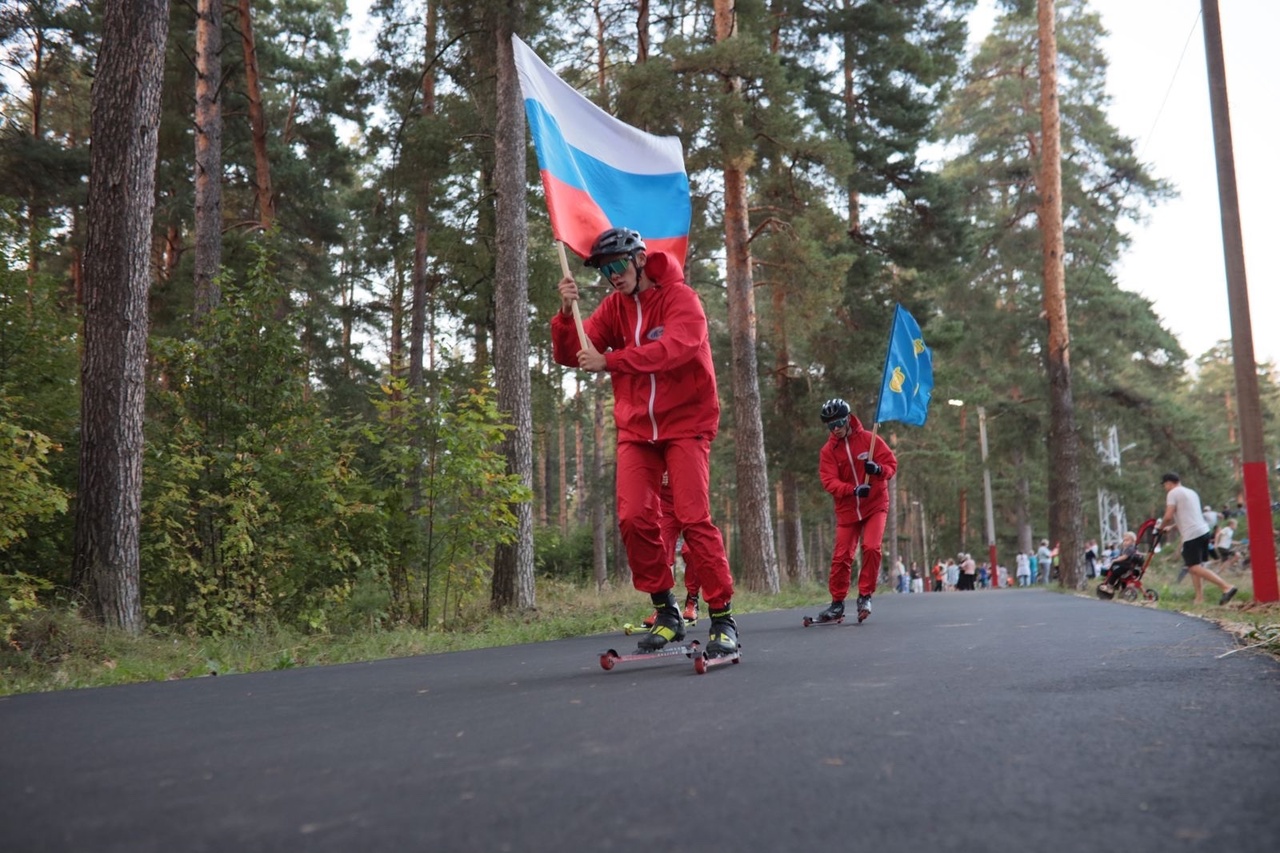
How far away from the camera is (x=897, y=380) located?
12.1 m

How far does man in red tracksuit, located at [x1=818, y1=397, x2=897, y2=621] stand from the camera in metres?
9.76

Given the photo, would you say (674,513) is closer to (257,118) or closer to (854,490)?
(854,490)

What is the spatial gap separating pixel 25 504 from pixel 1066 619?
26.7 ft

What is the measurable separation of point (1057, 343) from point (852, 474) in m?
15.1

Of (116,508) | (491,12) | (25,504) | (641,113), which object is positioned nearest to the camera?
(25,504)

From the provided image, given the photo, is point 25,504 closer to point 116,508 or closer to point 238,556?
point 116,508

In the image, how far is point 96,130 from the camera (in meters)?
8.45

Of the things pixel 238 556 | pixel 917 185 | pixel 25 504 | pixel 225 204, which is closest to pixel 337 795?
pixel 25 504

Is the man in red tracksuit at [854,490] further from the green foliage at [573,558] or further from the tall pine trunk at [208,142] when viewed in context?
the green foliage at [573,558]

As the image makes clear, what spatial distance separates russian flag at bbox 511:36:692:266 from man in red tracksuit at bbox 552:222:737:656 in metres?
0.51

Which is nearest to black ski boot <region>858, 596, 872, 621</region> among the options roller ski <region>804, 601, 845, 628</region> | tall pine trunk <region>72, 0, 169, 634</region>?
roller ski <region>804, 601, 845, 628</region>

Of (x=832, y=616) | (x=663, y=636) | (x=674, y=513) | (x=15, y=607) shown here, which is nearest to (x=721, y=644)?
(x=663, y=636)

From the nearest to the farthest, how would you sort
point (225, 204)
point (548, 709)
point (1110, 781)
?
point (1110, 781)
point (548, 709)
point (225, 204)

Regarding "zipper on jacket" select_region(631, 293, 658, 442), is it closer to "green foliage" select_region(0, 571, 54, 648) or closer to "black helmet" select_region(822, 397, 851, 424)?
"black helmet" select_region(822, 397, 851, 424)
